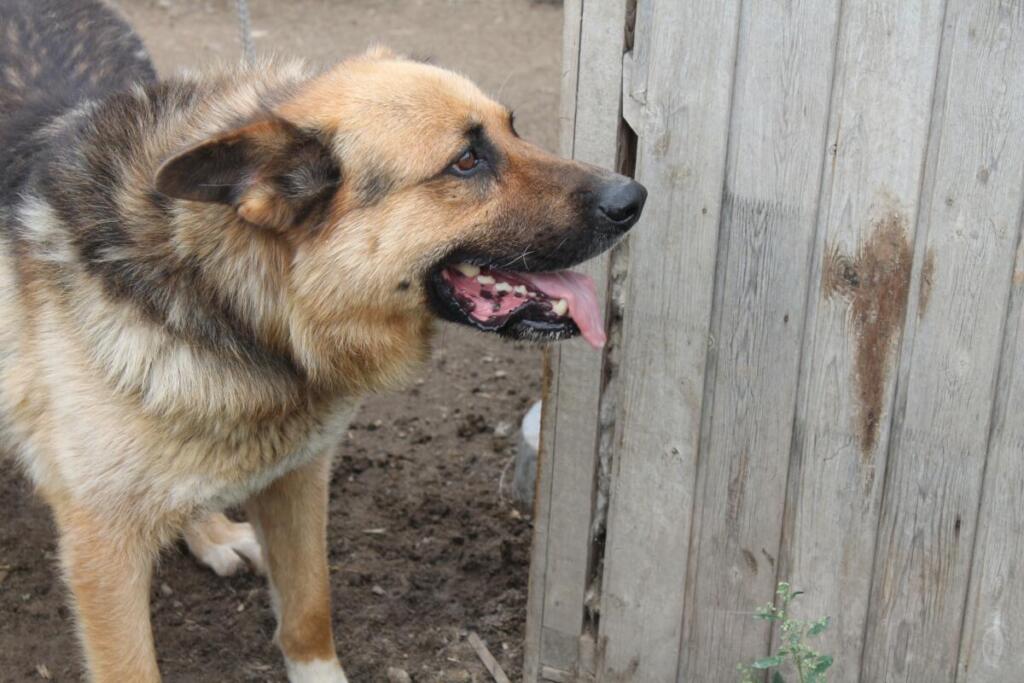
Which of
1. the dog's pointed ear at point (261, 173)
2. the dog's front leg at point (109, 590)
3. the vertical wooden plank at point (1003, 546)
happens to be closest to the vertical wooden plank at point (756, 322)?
the vertical wooden plank at point (1003, 546)

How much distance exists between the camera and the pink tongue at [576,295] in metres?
2.98

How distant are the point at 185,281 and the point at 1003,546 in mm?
2061

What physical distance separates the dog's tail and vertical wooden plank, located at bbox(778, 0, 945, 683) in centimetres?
199

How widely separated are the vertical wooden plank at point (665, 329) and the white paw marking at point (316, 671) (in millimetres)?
815

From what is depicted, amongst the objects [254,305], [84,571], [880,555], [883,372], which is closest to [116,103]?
[254,305]

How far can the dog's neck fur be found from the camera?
291 centimetres

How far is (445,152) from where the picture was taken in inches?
112

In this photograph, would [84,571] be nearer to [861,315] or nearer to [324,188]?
[324,188]

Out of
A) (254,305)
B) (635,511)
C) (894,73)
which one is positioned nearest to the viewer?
(894,73)

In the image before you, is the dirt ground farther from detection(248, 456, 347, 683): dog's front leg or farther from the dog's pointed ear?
the dog's pointed ear

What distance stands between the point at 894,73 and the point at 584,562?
1595 mm

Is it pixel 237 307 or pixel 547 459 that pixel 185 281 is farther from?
pixel 547 459

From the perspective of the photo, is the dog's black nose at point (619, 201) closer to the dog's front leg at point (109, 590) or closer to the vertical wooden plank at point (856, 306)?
the vertical wooden plank at point (856, 306)

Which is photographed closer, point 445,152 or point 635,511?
point 445,152
